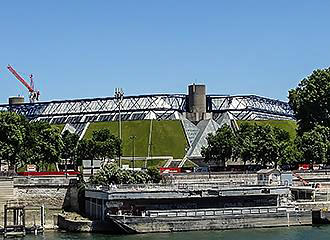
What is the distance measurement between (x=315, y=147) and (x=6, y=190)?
5731 centimetres

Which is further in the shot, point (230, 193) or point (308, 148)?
point (308, 148)

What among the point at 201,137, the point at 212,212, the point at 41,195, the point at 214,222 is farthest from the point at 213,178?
the point at 201,137

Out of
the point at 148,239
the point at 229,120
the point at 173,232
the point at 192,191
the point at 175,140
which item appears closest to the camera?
the point at 148,239

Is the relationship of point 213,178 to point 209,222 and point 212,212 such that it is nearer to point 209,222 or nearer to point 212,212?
point 212,212

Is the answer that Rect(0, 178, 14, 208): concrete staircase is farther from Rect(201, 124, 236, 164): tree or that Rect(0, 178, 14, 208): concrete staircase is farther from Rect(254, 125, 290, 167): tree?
Rect(201, 124, 236, 164): tree

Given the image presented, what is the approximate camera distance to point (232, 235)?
74.2 meters

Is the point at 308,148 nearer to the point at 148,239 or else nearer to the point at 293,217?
the point at 293,217

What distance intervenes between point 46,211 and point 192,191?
59.0 ft

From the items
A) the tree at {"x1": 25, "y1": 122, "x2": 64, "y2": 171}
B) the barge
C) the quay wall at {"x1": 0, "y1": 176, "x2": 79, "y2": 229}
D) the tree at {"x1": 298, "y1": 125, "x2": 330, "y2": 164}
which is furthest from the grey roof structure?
the barge

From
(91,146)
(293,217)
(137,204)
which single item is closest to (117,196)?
(137,204)

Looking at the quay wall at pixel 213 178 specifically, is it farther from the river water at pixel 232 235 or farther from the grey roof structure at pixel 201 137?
the grey roof structure at pixel 201 137

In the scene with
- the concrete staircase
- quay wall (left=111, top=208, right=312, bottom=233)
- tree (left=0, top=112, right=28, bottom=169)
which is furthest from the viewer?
tree (left=0, top=112, right=28, bottom=169)

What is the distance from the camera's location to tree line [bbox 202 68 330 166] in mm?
119438

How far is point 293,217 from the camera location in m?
81.2
